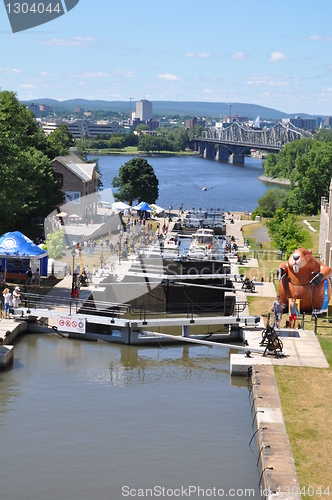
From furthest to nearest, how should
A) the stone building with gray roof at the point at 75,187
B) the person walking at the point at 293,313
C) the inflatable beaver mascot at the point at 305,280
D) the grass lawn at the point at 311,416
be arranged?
the stone building with gray roof at the point at 75,187 → the inflatable beaver mascot at the point at 305,280 → the person walking at the point at 293,313 → the grass lawn at the point at 311,416

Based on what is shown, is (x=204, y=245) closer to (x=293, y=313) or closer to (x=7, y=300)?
(x=293, y=313)

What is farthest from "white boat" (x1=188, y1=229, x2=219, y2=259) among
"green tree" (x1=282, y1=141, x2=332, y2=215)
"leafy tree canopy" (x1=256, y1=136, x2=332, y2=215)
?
"green tree" (x1=282, y1=141, x2=332, y2=215)

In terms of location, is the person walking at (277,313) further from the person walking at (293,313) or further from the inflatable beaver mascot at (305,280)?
the inflatable beaver mascot at (305,280)

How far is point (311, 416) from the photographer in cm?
2323

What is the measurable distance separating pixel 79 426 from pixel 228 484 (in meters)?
5.95

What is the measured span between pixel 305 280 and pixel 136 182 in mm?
54980

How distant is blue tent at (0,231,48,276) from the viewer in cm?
4003

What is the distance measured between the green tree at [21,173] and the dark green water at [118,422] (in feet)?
37.0

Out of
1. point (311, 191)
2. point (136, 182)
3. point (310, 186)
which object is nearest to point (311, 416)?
point (136, 182)

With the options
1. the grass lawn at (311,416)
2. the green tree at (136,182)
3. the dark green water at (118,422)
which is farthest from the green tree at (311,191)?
the dark green water at (118,422)

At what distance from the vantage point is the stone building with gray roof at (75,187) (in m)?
71.4

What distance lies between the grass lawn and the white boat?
18.1 metres

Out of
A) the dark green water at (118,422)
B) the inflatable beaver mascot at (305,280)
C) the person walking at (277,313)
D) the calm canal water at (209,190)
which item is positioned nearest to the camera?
the dark green water at (118,422)

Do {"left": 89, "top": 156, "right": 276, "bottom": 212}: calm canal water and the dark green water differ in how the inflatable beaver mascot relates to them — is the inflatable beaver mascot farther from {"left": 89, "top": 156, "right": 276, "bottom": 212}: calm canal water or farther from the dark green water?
{"left": 89, "top": 156, "right": 276, "bottom": 212}: calm canal water
